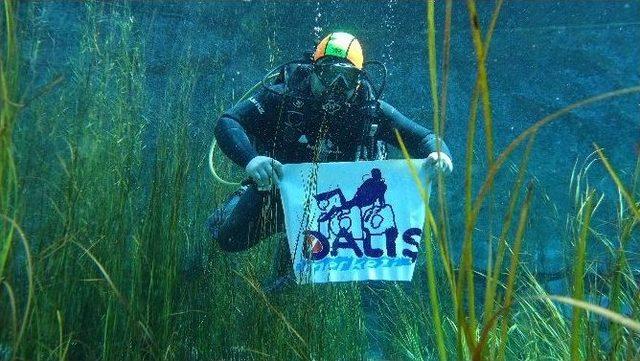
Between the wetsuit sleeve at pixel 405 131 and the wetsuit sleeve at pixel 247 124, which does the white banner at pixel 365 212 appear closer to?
the wetsuit sleeve at pixel 247 124

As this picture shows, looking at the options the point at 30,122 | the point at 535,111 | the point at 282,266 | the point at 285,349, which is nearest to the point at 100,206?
the point at 30,122

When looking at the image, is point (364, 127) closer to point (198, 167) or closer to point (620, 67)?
point (198, 167)

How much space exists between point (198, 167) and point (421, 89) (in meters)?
9.77

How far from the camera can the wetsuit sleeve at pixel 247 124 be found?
3.67 m

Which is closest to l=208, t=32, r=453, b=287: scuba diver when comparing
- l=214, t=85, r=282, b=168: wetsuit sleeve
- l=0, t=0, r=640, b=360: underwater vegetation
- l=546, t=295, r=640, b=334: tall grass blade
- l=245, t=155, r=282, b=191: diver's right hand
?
l=214, t=85, r=282, b=168: wetsuit sleeve

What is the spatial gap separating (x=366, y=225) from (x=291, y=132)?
32.9 inches

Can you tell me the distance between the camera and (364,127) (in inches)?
147

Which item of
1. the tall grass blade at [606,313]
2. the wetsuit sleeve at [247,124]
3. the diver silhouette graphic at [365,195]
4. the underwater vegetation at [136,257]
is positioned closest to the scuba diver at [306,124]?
the wetsuit sleeve at [247,124]

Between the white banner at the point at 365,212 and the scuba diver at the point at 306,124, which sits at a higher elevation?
the scuba diver at the point at 306,124

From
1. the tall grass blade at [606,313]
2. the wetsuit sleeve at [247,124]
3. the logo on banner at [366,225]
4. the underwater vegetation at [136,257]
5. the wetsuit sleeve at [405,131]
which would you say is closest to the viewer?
the tall grass blade at [606,313]

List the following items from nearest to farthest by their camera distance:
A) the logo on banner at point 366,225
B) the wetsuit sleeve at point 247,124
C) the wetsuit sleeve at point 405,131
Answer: the logo on banner at point 366,225 < the wetsuit sleeve at point 247,124 < the wetsuit sleeve at point 405,131

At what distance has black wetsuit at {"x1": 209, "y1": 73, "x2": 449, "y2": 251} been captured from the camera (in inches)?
145

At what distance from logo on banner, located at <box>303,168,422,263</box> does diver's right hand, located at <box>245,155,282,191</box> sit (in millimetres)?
245

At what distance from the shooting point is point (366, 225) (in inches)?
126
